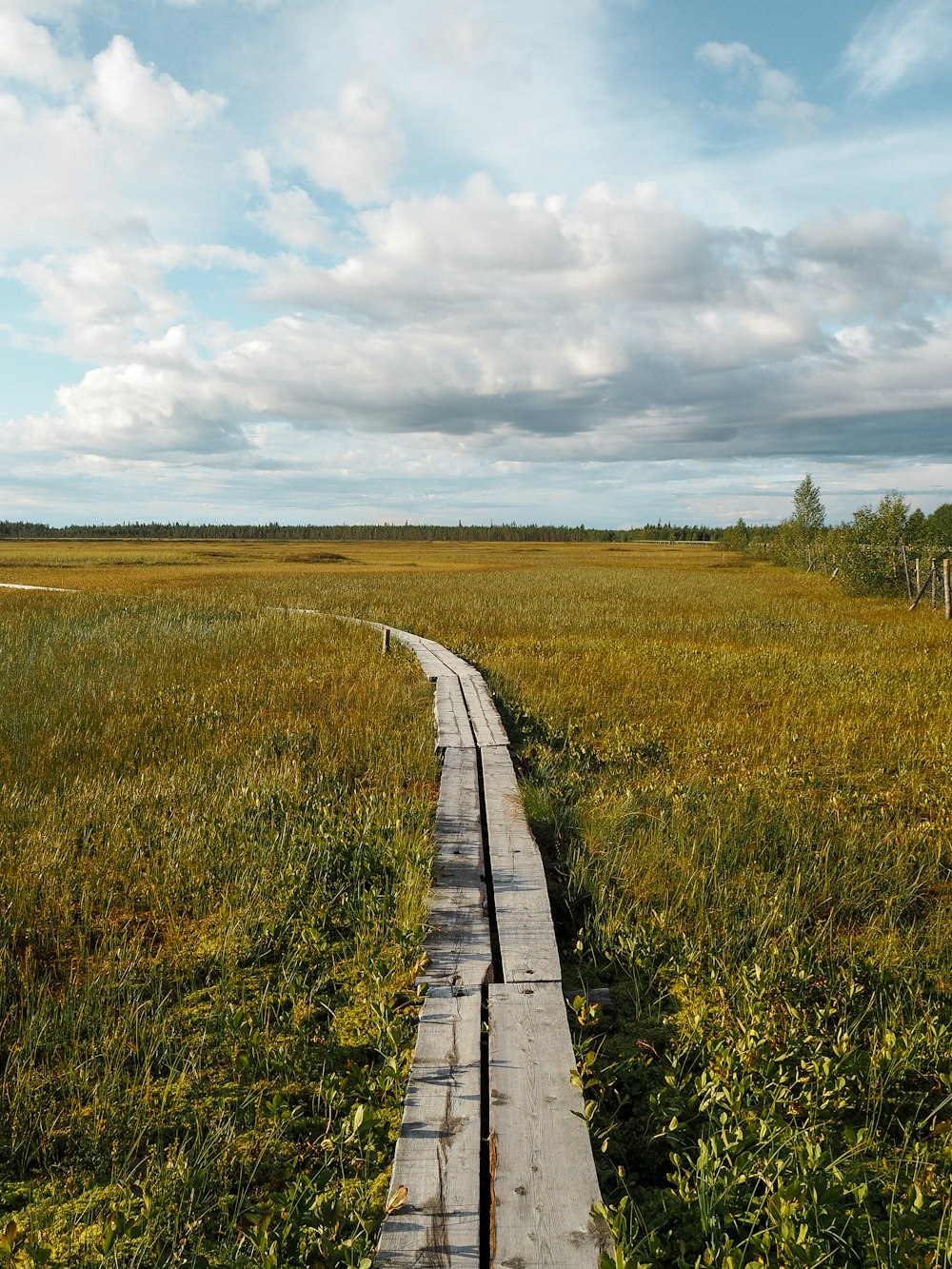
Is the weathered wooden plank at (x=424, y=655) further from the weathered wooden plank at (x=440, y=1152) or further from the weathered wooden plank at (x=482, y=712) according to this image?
the weathered wooden plank at (x=440, y=1152)

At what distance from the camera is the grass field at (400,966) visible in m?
2.55

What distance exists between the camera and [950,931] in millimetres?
4355

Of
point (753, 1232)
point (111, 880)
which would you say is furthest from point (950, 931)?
point (111, 880)

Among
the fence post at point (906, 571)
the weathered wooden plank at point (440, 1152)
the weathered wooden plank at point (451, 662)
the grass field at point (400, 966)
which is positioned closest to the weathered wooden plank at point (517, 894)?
the grass field at point (400, 966)

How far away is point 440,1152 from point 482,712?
6623 mm

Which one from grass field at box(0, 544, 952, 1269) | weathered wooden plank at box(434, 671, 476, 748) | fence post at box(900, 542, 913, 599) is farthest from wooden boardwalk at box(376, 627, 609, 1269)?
fence post at box(900, 542, 913, 599)

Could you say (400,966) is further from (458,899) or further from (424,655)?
(424,655)

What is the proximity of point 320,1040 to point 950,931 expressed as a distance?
136 inches

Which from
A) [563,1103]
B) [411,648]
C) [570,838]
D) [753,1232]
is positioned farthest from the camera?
[411,648]

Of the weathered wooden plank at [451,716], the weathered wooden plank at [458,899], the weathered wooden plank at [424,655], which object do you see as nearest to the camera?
the weathered wooden plank at [458,899]

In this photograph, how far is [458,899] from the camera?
4305 mm

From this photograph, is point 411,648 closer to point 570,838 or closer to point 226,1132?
point 570,838

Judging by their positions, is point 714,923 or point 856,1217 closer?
point 856,1217

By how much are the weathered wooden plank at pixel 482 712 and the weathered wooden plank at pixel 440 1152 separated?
462cm
